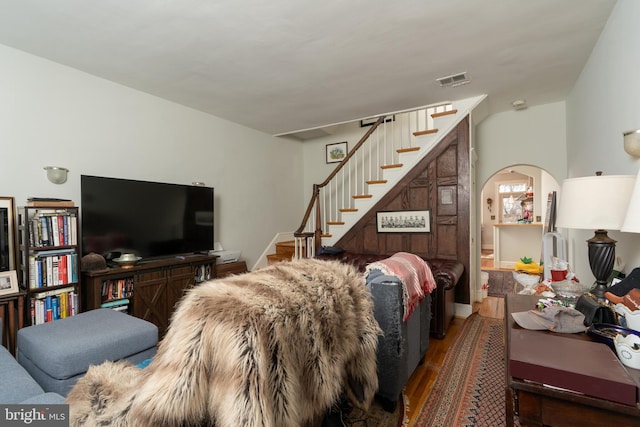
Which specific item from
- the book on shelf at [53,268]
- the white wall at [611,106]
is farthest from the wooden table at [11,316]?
the white wall at [611,106]

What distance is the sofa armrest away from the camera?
3.19 meters

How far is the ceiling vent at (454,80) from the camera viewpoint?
10.5ft

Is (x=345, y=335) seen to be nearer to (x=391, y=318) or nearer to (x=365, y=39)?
(x=391, y=318)

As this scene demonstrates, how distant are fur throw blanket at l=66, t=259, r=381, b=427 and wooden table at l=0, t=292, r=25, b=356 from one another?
74.2 inches

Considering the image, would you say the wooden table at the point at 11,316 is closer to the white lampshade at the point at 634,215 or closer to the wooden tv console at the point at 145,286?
the wooden tv console at the point at 145,286

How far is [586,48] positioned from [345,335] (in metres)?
3.36

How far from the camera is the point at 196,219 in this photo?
382cm

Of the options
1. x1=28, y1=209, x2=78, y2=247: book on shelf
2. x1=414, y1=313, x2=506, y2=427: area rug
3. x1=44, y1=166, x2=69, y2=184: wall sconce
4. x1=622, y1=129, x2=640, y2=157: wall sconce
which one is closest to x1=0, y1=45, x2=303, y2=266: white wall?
x1=44, y1=166, x2=69, y2=184: wall sconce

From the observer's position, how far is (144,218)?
10.7 ft

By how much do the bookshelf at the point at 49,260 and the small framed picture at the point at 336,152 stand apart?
409 cm

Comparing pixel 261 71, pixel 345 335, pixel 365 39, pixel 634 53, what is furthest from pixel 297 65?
pixel 345 335

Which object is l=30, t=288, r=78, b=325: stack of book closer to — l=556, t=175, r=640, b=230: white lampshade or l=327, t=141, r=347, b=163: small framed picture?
l=556, t=175, r=640, b=230: white lampshade

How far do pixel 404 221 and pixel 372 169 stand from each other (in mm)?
1382

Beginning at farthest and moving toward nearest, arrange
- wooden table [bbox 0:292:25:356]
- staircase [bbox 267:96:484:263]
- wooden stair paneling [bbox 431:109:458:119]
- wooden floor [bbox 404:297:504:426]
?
staircase [bbox 267:96:484:263] → wooden stair paneling [bbox 431:109:458:119] → wooden table [bbox 0:292:25:356] → wooden floor [bbox 404:297:504:426]
